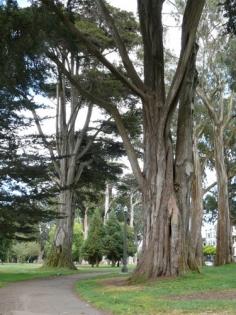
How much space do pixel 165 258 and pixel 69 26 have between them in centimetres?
841

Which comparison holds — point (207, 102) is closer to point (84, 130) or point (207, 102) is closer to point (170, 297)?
point (84, 130)

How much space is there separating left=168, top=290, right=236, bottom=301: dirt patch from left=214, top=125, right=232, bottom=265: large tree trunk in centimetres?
2015

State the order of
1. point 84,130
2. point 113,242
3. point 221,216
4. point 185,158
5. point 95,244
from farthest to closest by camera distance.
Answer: point 95,244 < point 113,242 < point 84,130 < point 221,216 < point 185,158

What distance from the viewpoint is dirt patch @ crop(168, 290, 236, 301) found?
12.7 m

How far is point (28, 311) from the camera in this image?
11.6 m

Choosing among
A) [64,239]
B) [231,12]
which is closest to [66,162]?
[64,239]

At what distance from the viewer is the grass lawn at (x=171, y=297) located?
426 inches

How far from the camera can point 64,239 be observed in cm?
3353

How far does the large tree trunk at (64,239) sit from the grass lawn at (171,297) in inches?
622

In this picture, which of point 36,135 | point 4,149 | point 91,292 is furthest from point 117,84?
point 91,292

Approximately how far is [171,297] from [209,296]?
0.91m

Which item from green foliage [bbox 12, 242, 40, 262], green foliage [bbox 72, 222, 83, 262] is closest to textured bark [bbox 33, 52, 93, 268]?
green foliage [bbox 72, 222, 83, 262]

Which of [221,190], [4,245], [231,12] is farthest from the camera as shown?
[4,245]

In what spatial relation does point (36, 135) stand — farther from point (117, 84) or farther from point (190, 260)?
point (190, 260)
